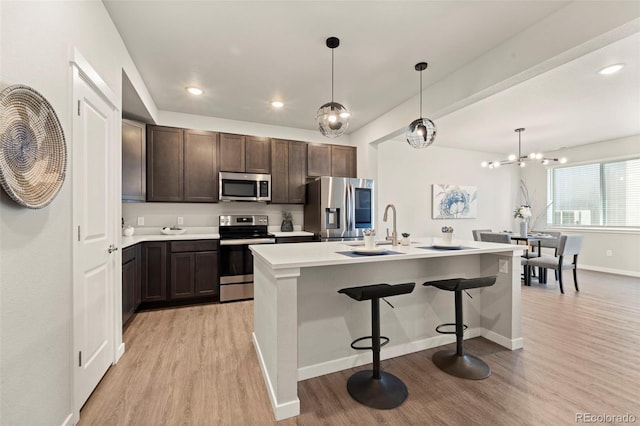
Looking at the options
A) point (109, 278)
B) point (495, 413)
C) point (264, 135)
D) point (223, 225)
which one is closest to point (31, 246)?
point (109, 278)

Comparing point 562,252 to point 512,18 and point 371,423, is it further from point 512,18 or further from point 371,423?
point 371,423

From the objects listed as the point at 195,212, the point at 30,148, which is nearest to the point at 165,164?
the point at 195,212

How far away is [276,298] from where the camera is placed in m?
1.63

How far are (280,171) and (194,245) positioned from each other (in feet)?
5.49

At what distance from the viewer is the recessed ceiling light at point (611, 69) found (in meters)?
2.73

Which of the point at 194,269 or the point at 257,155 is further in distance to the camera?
the point at 257,155

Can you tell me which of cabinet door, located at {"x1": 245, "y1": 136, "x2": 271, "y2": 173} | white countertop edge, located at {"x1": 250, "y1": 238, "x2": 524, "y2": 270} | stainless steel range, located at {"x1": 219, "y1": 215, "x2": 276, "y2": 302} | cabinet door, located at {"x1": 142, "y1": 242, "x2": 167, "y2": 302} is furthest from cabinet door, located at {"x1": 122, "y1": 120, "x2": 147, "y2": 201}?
white countertop edge, located at {"x1": 250, "y1": 238, "x2": 524, "y2": 270}

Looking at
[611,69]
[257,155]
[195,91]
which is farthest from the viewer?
[257,155]

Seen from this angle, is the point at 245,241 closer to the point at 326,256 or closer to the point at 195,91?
the point at 195,91

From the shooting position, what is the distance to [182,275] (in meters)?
3.54

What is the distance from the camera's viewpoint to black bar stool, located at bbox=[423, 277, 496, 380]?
6.69 ft

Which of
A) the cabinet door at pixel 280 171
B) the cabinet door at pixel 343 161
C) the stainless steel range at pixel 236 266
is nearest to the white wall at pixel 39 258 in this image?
the stainless steel range at pixel 236 266

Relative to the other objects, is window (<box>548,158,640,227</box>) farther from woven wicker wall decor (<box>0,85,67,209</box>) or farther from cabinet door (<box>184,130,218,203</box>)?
woven wicker wall decor (<box>0,85,67,209</box>)

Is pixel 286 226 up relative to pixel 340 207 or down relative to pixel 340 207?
down
